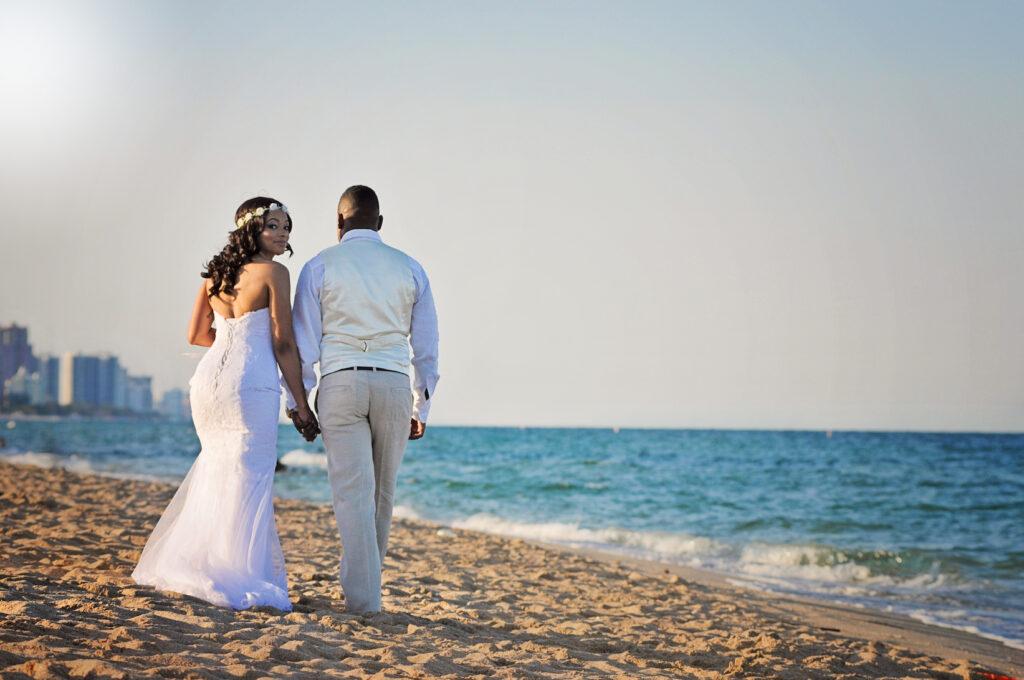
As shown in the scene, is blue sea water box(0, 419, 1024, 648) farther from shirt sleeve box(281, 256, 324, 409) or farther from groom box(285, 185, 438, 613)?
shirt sleeve box(281, 256, 324, 409)

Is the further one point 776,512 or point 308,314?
point 776,512

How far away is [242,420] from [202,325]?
24.9 inches

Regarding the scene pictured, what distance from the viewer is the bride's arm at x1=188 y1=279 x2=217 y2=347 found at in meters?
4.98

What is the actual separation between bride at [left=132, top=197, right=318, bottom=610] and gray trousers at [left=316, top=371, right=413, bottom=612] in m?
0.21

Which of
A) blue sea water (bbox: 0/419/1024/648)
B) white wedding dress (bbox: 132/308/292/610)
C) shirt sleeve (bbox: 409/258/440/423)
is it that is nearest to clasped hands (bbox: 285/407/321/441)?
white wedding dress (bbox: 132/308/292/610)

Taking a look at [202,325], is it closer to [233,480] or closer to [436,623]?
[233,480]

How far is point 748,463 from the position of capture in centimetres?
3509

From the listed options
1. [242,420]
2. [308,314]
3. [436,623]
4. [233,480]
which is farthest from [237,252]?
[436,623]

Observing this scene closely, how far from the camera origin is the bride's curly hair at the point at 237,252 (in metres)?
4.78

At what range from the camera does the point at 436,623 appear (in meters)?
5.20

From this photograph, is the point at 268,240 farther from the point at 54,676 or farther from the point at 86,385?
Answer: the point at 86,385

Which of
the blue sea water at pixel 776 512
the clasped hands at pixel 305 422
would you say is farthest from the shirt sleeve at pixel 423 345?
the blue sea water at pixel 776 512

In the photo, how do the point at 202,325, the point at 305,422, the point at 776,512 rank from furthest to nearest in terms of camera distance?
the point at 776,512 → the point at 202,325 → the point at 305,422

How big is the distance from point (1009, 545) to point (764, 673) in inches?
466
